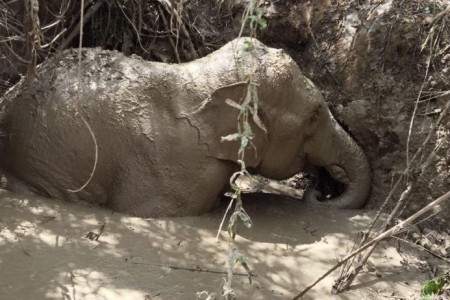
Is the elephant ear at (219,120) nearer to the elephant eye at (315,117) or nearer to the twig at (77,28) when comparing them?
the elephant eye at (315,117)

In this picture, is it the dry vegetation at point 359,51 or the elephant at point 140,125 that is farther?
the dry vegetation at point 359,51

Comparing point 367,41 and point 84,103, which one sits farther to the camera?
point 367,41

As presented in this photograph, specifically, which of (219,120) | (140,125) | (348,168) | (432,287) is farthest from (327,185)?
(432,287)

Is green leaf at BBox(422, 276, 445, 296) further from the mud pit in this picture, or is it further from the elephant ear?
the elephant ear

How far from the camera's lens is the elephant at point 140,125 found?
3736 millimetres

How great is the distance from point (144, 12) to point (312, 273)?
2.59 meters

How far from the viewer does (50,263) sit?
3.00 meters

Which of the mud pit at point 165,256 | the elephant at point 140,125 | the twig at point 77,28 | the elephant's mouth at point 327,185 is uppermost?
the twig at point 77,28

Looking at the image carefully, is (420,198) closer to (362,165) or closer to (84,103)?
(362,165)

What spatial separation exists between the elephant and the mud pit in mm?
148

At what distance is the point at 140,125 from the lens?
3.77 meters

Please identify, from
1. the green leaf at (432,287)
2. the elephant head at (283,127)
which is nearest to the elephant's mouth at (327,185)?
the elephant head at (283,127)

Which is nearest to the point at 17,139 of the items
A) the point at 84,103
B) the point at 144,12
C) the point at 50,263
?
the point at 84,103

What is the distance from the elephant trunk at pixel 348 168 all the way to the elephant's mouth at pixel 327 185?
162mm
